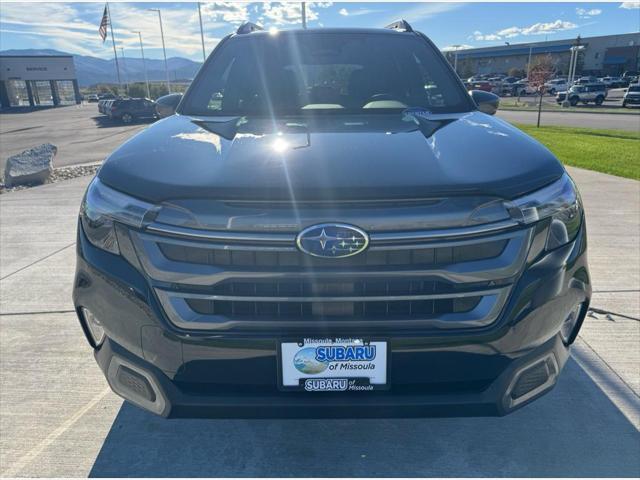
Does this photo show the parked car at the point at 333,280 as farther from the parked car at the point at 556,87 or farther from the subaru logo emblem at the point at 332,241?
the parked car at the point at 556,87

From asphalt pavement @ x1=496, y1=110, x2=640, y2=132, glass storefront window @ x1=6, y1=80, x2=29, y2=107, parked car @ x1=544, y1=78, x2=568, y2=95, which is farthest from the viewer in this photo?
glass storefront window @ x1=6, y1=80, x2=29, y2=107

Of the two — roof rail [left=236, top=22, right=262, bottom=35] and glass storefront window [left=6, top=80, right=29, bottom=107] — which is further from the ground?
roof rail [left=236, top=22, right=262, bottom=35]

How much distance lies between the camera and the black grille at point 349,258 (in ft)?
5.17

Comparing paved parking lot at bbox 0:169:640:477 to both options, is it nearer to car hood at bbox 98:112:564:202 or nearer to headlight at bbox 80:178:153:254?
headlight at bbox 80:178:153:254

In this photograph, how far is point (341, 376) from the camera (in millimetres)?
1671

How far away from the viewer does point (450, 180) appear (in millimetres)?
1663

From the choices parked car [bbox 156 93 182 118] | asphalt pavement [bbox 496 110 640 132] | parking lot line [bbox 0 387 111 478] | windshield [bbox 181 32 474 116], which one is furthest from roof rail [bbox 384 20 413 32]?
asphalt pavement [bbox 496 110 640 132]

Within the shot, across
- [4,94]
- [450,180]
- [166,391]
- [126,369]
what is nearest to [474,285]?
[450,180]

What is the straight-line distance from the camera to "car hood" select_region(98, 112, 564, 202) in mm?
1635

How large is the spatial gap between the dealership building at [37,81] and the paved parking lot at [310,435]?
66.9 m

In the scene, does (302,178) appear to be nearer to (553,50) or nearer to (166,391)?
(166,391)

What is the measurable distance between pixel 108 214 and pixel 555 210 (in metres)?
1.57

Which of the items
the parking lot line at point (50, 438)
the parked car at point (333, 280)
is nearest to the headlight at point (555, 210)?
the parked car at point (333, 280)

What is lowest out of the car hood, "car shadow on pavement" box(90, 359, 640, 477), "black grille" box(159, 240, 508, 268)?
"car shadow on pavement" box(90, 359, 640, 477)
